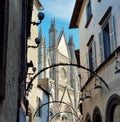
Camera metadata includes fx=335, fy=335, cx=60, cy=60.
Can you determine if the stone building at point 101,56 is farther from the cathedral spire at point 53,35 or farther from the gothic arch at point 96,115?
the cathedral spire at point 53,35

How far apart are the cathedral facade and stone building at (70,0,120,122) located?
139 ft

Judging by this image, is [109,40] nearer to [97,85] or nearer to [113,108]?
[97,85]

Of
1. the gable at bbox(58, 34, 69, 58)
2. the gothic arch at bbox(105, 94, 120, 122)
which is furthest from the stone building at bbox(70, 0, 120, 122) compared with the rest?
the gable at bbox(58, 34, 69, 58)

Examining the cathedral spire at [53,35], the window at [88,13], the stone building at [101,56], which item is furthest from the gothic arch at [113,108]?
the cathedral spire at [53,35]

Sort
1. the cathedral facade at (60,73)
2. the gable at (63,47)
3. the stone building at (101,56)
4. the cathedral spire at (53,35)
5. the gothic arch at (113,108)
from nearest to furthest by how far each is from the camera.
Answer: the gothic arch at (113,108), the stone building at (101,56), the cathedral facade at (60,73), the cathedral spire at (53,35), the gable at (63,47)

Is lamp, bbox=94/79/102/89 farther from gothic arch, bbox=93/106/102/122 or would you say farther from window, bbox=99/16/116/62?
gothic arch, bbox=93/106/102/122

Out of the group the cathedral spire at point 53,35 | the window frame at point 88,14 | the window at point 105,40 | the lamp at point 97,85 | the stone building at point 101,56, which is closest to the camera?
the stone building at point 101,56

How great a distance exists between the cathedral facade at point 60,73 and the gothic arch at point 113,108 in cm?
4647

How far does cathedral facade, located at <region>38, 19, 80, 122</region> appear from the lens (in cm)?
6219

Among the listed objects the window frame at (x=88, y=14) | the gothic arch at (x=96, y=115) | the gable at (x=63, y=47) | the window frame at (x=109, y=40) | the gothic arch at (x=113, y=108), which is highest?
the gable at (x=63, y=47)

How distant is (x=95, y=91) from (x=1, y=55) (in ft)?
31.3

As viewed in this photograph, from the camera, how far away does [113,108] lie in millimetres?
11898

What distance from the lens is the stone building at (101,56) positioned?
444 inches

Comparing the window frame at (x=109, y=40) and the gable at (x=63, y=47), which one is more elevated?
the gable at (x=63, y=47)
